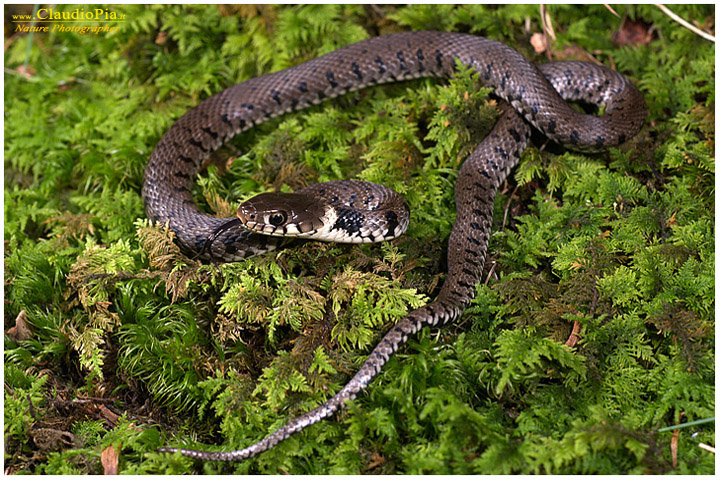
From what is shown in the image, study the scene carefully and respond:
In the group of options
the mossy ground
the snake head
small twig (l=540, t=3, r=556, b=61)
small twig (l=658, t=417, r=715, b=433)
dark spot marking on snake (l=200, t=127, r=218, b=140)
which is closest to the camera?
small twig (l=658, t=417, r=715, b=433)

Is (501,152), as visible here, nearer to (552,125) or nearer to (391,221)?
(552,125)

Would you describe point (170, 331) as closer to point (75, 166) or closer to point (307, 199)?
point (307, 199)

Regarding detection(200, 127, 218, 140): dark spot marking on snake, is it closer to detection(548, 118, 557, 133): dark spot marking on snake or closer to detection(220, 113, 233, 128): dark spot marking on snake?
detection(220, 113, 233, 128): dark spot marking on snake

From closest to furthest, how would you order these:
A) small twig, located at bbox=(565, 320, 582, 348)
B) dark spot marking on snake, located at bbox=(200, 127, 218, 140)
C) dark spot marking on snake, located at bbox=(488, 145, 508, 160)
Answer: small twig, located at bbox=(565, 320, 582, 348) → dark spot marking on snake, located at bbox=(488, 145, 508, 160) → dark spot marking on snake, located at bbox=(200, 127, 218, 140)

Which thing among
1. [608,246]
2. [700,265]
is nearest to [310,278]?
[608,246]

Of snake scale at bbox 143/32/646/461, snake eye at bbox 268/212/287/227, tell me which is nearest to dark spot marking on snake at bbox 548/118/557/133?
snake scale at bbox 143/32/646/461

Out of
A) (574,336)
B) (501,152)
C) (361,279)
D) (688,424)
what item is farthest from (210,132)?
(688,424)

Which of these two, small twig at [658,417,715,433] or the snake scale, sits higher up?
the snake scale

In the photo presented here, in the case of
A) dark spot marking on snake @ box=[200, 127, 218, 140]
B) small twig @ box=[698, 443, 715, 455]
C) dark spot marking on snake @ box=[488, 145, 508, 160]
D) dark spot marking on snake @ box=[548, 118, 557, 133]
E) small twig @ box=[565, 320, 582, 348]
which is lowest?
small twig @ box=[698, 443, 715, 455]
